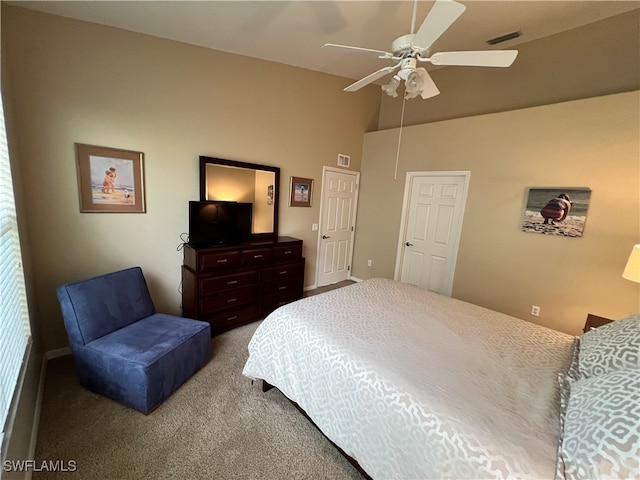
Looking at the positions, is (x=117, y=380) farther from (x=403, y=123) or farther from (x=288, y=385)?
(x=403, y=123)

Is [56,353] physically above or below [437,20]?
below

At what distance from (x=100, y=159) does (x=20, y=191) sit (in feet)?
2.00

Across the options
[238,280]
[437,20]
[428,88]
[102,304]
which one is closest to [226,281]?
[238,280]

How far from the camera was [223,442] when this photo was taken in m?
1.66

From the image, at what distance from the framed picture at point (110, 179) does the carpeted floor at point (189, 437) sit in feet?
4.92

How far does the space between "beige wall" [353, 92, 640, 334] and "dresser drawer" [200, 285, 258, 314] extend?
2.73m

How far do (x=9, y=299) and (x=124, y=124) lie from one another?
5.82 feet

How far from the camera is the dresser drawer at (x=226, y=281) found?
2713 millimetres

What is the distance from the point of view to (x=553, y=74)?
9.69 ft

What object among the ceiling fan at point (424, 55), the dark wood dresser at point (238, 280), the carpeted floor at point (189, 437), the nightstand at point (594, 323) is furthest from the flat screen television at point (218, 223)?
the nightstand at point (594, 323)

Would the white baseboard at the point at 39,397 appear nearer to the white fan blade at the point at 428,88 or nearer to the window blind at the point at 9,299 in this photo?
the window blind at the point at 9,299

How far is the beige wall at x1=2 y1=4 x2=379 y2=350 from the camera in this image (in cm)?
212

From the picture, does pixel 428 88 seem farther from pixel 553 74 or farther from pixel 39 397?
pixel 39 397

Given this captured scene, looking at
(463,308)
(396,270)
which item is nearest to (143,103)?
(463,308)
